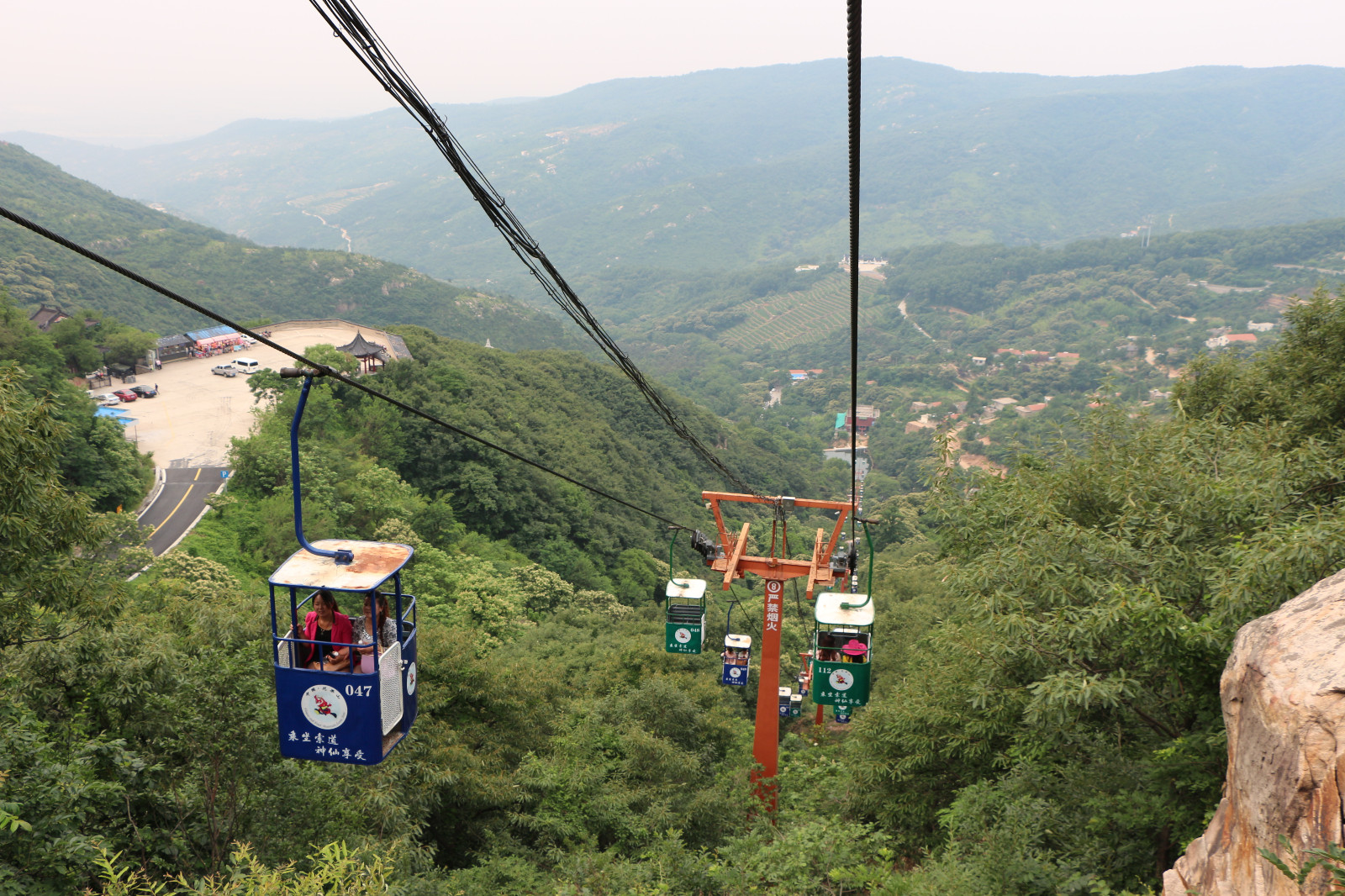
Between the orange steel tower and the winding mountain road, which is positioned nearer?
the orange steel tower

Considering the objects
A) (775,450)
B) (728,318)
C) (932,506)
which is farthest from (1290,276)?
(932,506)

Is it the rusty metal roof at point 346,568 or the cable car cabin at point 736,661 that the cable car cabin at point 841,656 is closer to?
the cable car cabin at point 736,661

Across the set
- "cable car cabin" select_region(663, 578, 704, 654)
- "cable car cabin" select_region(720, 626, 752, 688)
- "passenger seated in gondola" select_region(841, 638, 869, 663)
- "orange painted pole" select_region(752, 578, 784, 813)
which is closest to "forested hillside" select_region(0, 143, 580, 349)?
"cable car cabin" select_region(720, 626, 752, 688)

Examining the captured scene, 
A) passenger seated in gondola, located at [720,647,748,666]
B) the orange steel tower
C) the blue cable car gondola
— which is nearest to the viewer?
the blue cable car gondola

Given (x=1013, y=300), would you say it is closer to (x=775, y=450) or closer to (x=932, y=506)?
(x=775, y=450)

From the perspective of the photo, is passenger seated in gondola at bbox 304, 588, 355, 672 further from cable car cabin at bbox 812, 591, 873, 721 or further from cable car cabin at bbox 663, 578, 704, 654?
cable car cabin at bbox 663, 578, 704, 654

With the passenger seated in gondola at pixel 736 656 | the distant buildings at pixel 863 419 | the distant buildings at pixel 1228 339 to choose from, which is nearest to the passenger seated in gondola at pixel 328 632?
the passenger seated in gondola at pixel 736 656
